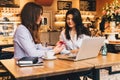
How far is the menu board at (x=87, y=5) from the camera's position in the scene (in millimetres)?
11016

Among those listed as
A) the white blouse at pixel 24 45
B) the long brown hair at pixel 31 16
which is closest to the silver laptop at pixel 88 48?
the white blouse at pixel 24 45

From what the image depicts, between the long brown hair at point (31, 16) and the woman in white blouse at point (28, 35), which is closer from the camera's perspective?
the woman in white blouse at point (28, 35)

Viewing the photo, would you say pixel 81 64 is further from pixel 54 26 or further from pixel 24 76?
pixel 54 26

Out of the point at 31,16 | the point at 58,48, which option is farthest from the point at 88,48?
the point at 31,16

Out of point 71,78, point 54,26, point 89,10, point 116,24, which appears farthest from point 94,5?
point 71,78

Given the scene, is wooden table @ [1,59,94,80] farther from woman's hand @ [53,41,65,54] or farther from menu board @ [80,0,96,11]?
menu board @ [80,0,96,11]

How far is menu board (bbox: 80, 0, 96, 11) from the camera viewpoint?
11.0 meters

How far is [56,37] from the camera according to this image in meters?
8.88

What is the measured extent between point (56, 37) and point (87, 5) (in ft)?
10.8

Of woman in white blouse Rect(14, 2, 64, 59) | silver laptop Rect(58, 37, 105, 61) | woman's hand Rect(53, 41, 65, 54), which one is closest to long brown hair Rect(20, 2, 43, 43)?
woman in white blouse Rect(14, 2, 64, 59)

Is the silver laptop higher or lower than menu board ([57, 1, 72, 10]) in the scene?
lower

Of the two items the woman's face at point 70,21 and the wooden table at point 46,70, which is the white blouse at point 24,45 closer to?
the wooden table at point 46,70

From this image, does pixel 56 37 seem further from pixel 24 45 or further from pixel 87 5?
pixel 24 45

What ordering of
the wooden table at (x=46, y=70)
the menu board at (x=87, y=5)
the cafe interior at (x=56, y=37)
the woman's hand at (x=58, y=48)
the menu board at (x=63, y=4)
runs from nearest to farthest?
1. the wooden table at (x=46, y=70)
2. the cafe interior at (x=56, y=37)
3. the woman's hand at (x=58, y=48)
4. the menu board at (x=63, y=4)
5. the menu board at (x=87, y=5)
